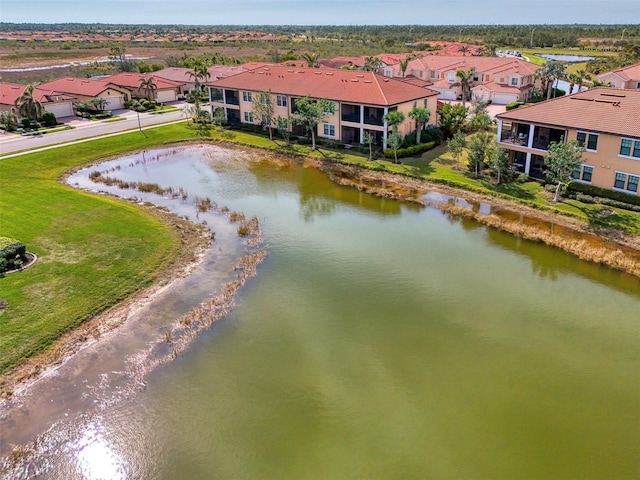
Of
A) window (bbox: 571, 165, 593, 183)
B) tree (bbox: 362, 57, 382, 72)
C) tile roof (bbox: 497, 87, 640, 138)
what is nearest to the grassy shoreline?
window (bbox: 571, 165, 593, 183)

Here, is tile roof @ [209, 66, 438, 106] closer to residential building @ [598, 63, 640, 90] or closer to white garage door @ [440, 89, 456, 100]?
white garage door @ [440, 89, 456, 100]

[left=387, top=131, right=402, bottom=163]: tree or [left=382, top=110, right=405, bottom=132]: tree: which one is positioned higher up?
[left=382, top=110, right=405, bottom=132]: tree

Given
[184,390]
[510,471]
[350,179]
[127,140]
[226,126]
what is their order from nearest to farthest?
[510,471] → [184,390] → [350,179] → [127,140] → [226,126]

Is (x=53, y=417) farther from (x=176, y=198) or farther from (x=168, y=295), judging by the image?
(x=176, y=198)

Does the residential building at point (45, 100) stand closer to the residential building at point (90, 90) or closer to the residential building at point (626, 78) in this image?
the residential building at point (90, 90)

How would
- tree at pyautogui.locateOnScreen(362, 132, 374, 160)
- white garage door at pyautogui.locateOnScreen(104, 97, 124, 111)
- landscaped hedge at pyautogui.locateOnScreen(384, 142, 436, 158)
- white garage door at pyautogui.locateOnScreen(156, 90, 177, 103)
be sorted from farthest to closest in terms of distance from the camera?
white garage door at pyautogui.locateOnScreen(156, 90, 177, 103)
white garage door at pyautogui.locateOnScreen(104, 97, 124, 111)
landscaped hedge at pyautogui.locateOnScreen(384, 142, 436, 158)
tree at pyautogui.locateOnScreen(362, 132, 374, 160)

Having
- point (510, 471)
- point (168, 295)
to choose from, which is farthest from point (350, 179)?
point (510, 471)

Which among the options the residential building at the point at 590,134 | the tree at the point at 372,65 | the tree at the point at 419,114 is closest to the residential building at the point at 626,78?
the residential building at the point at 590,134

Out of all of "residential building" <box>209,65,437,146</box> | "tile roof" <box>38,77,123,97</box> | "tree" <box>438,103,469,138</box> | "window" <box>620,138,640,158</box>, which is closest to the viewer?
"window" <box>620,138,640,158</box>
